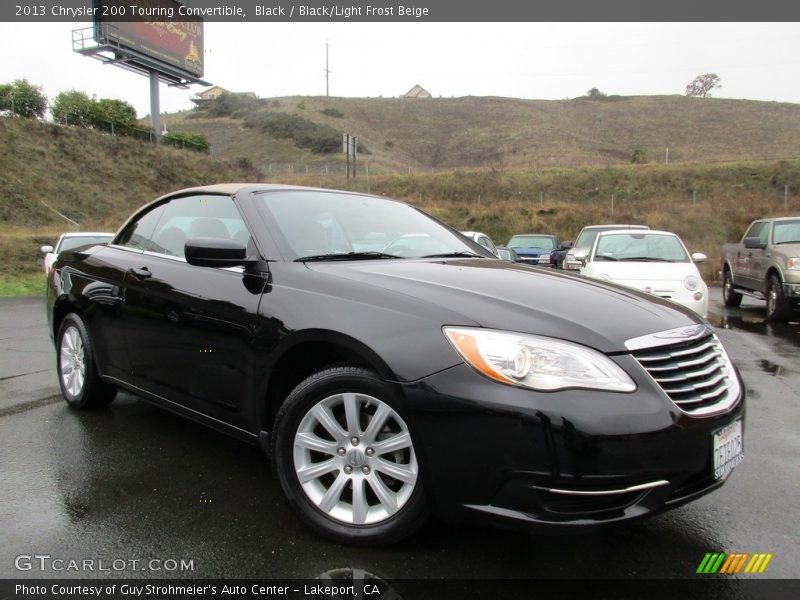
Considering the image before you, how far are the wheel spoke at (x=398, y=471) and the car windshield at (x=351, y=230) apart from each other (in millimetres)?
1124

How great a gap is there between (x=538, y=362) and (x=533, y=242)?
18.0 metres

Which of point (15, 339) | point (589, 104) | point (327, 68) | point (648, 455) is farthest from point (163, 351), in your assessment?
point (327, 68)

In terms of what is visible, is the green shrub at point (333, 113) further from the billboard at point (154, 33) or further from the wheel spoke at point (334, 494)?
the wheel spoke at point (334, 494)

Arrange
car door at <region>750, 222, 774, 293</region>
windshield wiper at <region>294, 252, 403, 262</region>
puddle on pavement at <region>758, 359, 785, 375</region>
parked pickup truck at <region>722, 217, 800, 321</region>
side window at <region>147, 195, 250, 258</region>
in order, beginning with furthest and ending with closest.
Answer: car door at <region>750, 222, 774, 293</region> < parked pickup truck at <region>722, 217, 800, 321</region> < puddle on pavement at <region>758, 359, 785, 375</region> < side window at <region>147, 195, 250, 258</region> < windshield wiper at <region>294, 252, 403, 262</region>

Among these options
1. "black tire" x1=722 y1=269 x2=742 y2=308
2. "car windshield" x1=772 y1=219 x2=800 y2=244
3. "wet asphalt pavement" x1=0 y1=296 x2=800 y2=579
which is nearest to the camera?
"wet asphalt pavement" x1=0 y1=296 x2=800 y2=579

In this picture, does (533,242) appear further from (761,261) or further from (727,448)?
(727,448)

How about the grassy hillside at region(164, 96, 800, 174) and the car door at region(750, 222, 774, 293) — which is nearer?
the car door at region(750, 222, 774, 293)

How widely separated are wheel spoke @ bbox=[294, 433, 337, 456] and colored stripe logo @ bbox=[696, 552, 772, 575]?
1551mm

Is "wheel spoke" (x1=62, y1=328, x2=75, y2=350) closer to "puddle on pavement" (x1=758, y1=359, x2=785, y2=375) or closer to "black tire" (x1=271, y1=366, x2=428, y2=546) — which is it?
"black tire" (x1=271, y1=366, x2=428, y2=546)

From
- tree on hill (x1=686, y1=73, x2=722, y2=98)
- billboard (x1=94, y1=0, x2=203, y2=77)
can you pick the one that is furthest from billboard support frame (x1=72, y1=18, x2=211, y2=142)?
tree on hill (x1=686, y1=73, x2=722, y2=98)

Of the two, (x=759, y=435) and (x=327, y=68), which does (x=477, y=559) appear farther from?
(x=327, y=68)

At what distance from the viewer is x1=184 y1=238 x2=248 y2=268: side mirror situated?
2.80 metres

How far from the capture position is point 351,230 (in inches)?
132

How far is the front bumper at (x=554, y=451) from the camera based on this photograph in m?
2.01
